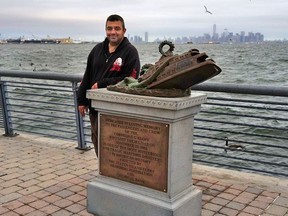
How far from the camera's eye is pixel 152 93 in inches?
170

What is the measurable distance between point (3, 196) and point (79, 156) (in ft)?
6.11

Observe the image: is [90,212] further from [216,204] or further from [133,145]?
[216,204]

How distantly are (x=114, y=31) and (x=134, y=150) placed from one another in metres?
1.42

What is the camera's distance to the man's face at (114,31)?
16.5ft

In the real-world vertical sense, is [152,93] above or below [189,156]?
above

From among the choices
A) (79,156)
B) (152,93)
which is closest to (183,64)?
(152,93)

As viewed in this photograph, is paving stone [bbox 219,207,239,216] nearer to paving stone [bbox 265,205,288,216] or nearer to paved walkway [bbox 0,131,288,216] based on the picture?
paved walkway [bbox 0,131,288,216]

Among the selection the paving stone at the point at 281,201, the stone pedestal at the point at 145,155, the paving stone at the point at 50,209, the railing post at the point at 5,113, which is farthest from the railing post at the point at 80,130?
the paving stone at the point at 281,201

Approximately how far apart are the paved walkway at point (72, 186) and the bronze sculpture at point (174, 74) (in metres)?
1.56

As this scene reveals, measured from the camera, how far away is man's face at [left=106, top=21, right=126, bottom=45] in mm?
5031

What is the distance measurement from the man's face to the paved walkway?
1.98 m

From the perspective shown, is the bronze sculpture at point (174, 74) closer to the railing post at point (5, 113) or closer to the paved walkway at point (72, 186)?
the paved walkway at point (72, 186)

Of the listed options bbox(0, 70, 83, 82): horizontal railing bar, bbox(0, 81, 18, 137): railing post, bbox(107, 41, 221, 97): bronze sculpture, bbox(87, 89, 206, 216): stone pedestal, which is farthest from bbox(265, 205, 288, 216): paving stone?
bbox(0, 81, 18, 137): railing post

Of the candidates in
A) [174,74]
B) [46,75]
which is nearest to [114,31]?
[174,74]
